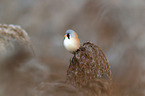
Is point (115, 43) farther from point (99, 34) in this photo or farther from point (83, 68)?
point (83, 68)

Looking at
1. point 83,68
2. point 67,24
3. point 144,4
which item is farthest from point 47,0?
point 83,68

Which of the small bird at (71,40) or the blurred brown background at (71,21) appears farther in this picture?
the blurred brown background at (71,21)

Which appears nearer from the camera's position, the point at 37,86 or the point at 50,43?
the point at 37,86

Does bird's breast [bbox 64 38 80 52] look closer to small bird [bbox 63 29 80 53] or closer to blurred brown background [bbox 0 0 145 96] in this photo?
small bird [bbox 63 29 80 53]

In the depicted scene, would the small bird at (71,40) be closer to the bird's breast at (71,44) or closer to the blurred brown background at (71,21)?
the bird's breast at (71,44)

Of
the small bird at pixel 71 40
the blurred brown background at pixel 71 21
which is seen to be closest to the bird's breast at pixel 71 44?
the small bird at pixel 71 40

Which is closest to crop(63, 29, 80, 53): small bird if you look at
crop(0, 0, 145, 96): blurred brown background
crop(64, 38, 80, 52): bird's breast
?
crop(64, 38, 80, 52): bird's breast

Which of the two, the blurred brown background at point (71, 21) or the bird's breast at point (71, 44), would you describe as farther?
the blurred brown background at point (71, 21)

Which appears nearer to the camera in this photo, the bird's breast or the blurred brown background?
the bird's breast

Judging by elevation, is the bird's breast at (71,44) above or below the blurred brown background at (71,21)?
below

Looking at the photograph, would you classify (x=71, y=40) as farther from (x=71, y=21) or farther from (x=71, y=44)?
(x=71, y=21)

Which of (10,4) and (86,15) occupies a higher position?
(10,4)
